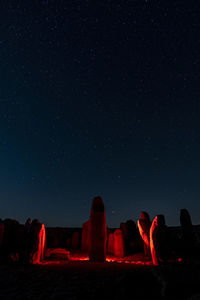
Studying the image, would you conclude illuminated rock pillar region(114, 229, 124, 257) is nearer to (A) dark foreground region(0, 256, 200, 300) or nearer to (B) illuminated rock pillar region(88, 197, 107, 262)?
(B) illuminated rock pillar region(88, 197, 107, 262)

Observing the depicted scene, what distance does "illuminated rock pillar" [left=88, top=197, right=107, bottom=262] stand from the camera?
11.1 m

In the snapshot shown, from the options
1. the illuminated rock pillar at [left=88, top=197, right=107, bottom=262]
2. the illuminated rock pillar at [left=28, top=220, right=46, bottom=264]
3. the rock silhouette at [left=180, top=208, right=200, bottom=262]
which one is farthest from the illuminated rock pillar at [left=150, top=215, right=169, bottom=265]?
the illuminated rock pillar at [left=28, top=220, right=46, bottom=264]

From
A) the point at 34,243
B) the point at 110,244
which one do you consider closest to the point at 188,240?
the point at 110,244

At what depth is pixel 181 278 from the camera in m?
2.64

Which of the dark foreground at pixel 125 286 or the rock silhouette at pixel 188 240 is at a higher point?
the rock silhouette at pixel 188 240

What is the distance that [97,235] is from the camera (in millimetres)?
11281

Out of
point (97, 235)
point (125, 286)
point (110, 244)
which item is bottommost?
point (125, 286)

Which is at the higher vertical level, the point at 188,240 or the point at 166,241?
the point at 188,240

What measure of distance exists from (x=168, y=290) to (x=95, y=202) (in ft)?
31.3

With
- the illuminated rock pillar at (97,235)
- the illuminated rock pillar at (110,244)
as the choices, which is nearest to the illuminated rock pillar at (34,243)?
the illuminated rock pillar at (97,235)

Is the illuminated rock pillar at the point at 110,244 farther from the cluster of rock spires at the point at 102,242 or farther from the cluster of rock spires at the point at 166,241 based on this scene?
the cluster of rock spires at the point at 166,241

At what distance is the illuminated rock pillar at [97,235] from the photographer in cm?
1106

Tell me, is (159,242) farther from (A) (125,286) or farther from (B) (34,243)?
(A) (125,286)

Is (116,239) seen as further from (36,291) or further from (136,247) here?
(36,291)
